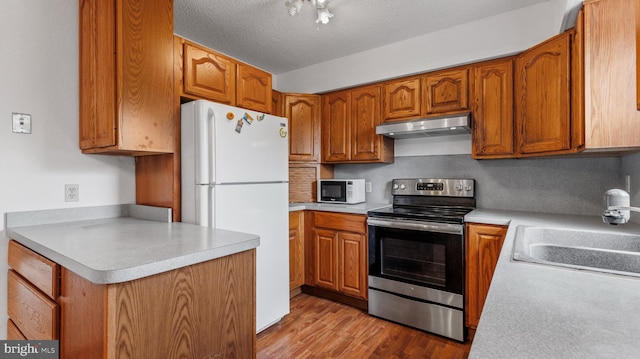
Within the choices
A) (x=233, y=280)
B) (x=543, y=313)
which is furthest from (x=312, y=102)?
(x=543, y=313)

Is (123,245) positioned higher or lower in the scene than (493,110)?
lower

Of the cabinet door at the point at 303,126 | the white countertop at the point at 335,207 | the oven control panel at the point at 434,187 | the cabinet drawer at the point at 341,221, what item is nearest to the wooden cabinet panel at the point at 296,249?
the white countertop at the point at 335,207

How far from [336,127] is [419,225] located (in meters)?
1.33

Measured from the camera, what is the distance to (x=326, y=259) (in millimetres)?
2803

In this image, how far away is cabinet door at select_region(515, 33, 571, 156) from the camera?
1.85 metres

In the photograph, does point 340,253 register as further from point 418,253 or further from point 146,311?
point 146,311

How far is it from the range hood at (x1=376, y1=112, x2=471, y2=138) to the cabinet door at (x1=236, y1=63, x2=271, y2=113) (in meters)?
Result: 1.00

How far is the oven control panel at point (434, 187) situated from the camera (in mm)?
2615

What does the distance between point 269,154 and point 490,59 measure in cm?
185

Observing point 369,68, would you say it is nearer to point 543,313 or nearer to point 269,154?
point 269,154

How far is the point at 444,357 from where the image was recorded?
197 cm

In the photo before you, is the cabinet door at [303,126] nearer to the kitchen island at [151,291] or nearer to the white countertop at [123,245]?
the white countertop at [123,245]

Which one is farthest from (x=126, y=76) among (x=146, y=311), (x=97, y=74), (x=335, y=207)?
(x=335, y=207)

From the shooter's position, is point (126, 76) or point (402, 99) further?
point (402, 99)
